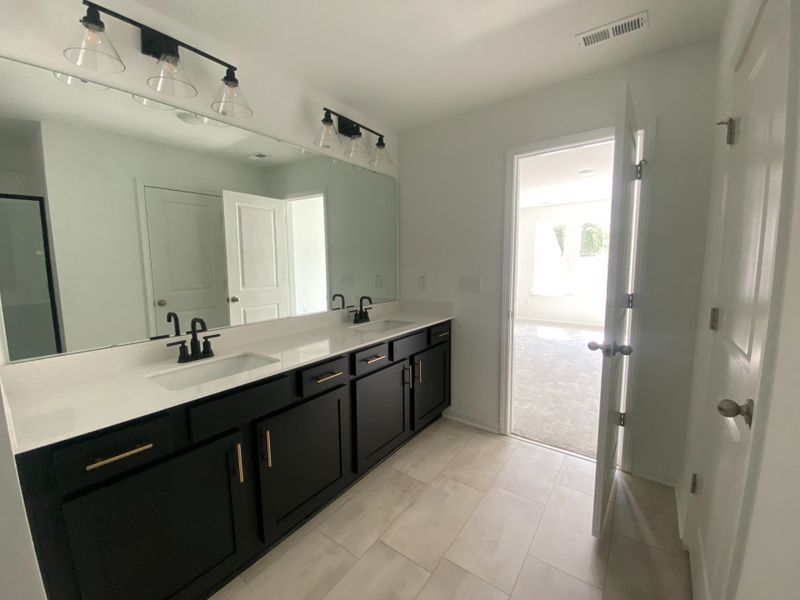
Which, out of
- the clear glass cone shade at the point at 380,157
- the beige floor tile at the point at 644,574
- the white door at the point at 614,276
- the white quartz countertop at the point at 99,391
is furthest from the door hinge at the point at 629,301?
the clear glass cone shade at the point at 380,157

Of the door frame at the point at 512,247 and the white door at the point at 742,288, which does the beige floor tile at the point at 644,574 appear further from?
the door frame at the point at 512,247

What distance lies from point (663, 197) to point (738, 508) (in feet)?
5.20

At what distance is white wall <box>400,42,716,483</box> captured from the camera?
5.80 ft

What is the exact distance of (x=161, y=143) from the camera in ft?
5.05

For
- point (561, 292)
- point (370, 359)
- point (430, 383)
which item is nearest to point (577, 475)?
point (430, 383)

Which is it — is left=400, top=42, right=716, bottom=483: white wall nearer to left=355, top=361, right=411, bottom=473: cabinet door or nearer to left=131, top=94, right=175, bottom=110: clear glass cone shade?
left=355, top=361, right=411, bottom=473: cabinet door

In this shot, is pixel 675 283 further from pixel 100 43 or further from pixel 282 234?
pixel 100 43

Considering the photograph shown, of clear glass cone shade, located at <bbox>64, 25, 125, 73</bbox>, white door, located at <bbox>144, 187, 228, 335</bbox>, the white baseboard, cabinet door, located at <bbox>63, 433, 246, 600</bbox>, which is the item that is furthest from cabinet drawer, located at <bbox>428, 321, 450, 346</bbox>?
clear glass cone shade, located at <bbox>64, 25, 125, 73</bbox>

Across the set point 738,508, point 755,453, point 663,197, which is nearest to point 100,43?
point 755,453

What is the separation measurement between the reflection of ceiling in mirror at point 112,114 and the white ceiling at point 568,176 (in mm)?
1894

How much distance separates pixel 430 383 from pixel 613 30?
2.27 metres

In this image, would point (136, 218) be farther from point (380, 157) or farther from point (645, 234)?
point (645, 234)

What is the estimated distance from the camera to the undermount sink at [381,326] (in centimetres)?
242

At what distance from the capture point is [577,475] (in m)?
2.03
